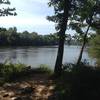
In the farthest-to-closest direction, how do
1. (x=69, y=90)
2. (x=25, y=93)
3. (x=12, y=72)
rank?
(x=12, y=72) < (x=25, y=93) < (x=69, y=90)

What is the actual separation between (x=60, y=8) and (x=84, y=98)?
27.2 feet

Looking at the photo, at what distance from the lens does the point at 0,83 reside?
12.9 meters

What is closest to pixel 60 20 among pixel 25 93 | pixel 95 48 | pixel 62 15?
pixel 62 15

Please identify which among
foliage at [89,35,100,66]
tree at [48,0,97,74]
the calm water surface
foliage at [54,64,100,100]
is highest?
tree at [48,0,97,74]

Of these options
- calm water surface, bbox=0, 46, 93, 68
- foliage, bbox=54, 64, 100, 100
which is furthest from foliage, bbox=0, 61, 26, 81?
calm water surface, bbox=0, 46, 93, 68

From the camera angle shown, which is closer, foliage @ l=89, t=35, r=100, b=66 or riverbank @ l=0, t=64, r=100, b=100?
riverbank @ l=0, t=64, r=100, b=100

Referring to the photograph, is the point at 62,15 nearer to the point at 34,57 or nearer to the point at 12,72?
the point at 12,72

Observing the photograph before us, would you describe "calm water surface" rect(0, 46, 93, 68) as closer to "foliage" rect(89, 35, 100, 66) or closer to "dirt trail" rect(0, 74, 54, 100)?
"foliage" rect(89, 35, 100, 66)

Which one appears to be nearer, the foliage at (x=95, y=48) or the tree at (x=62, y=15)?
the tree at (x=62, y=15)

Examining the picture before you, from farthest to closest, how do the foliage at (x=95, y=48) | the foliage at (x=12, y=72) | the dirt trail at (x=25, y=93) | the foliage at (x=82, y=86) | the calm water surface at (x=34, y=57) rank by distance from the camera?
the calm water surface at (x=34, y=57) < the foliage at (x=95, y=48) < the foliage at (x=12, y=72) < the dirt trail at (x=25, y=93) < the foliage at (x=82, y=86)

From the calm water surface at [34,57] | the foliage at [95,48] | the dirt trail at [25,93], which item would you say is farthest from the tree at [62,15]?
the foliage at [95,48]

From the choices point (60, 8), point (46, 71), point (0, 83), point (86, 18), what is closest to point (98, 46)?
point (86, 18)

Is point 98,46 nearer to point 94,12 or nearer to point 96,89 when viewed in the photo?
point 94,12

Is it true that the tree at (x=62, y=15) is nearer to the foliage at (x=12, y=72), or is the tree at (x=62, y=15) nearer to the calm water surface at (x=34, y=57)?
the foliage at (x=12, y=72)
